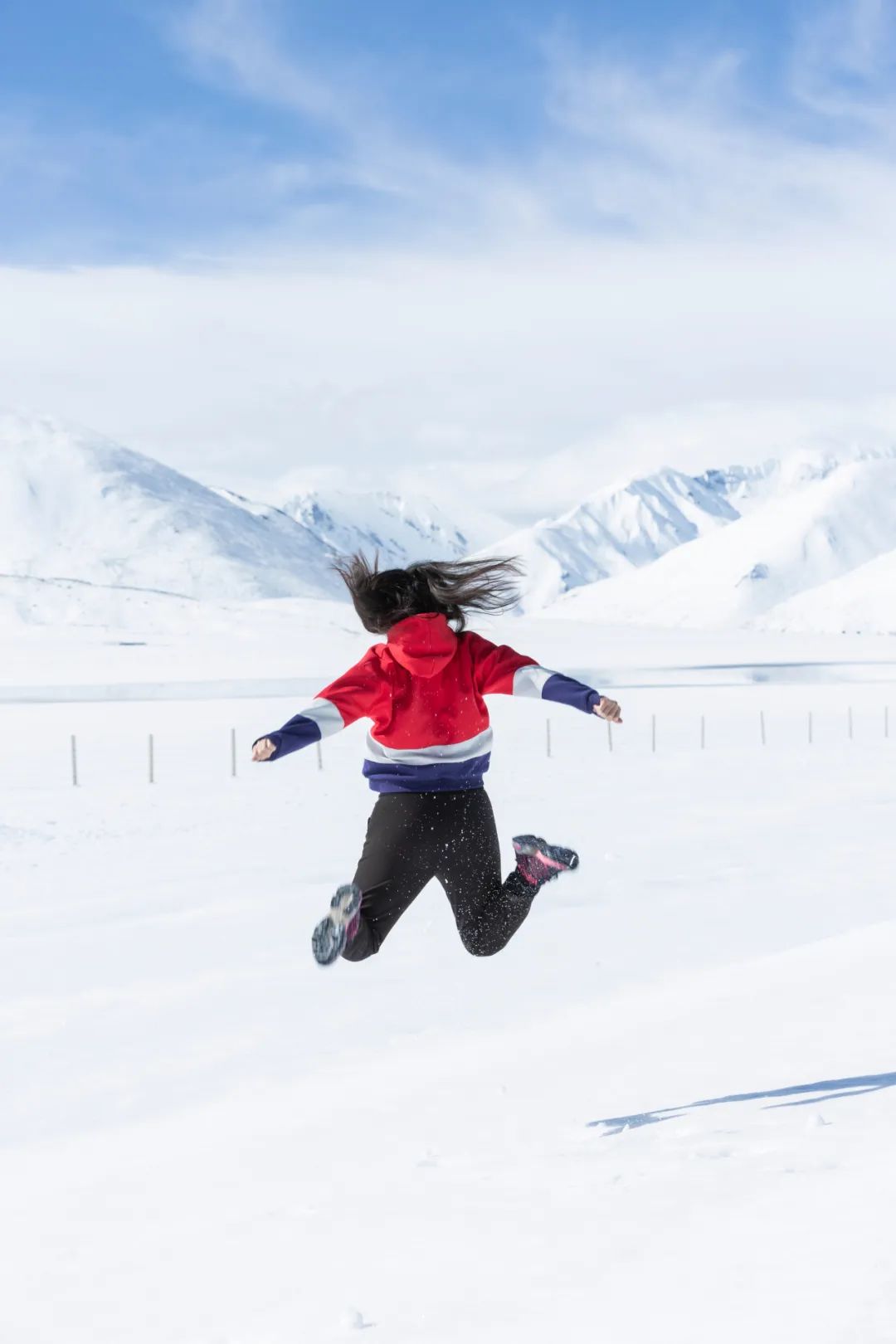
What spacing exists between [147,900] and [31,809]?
1008 cm

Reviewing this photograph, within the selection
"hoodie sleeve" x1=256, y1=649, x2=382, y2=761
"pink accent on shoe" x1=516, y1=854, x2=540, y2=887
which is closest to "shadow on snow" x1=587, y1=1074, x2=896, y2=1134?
"pink accent on shoe" x1=516, y1=854, x2=540, y2=887

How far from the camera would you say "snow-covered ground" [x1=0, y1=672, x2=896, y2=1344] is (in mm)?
4203

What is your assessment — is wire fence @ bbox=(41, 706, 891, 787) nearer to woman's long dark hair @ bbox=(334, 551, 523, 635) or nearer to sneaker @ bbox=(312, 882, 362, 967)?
woman's long dark hair @ bbox=(334, 551, 523, 635)

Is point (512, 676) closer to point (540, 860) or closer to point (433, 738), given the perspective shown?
point (433, 738)

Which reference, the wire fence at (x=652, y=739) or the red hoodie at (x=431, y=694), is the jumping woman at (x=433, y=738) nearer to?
the red hoodie at (x=431, y=694)

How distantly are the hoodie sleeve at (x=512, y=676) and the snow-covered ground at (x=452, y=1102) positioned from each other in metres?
1.98

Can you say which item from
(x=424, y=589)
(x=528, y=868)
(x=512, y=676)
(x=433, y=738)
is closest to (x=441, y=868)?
(x=528, y=868)

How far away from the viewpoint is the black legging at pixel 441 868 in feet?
18.3

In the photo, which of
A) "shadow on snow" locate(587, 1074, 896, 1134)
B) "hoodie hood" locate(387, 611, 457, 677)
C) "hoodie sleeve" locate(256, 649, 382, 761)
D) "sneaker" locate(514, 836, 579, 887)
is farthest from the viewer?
"shadow on snow" locate(587, 1074, 896, 1134)

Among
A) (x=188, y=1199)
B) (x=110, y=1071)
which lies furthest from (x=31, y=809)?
(x=188, y=1199)

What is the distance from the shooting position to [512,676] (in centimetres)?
559

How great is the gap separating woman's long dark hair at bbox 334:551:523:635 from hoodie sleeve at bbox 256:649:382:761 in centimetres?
20

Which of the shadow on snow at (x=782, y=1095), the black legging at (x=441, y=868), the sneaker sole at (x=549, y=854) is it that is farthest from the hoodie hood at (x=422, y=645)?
the shadow on snow at (x=782, y=1095)

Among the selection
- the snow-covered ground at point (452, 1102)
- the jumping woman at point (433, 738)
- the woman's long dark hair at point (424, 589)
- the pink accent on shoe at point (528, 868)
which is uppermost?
the woman's long dark hair at point (424, 589)
